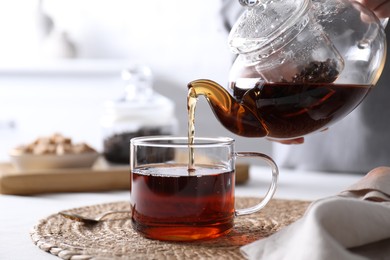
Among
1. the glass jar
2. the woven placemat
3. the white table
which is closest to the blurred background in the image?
the glass jar

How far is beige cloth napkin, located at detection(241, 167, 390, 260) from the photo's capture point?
68cm

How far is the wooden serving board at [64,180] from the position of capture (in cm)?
130

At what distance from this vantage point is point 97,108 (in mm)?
3211

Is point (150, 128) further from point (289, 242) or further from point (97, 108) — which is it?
point (97, 108)

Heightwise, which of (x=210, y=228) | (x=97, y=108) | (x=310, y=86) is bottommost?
(x=97, y=108)

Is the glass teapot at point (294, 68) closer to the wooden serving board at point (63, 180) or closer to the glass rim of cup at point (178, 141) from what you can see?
the glass rim of cup at point (178, 141)

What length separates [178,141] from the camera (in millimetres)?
936

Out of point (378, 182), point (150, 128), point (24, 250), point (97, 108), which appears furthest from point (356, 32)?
point (97, 108)

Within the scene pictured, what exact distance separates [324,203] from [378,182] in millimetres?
235

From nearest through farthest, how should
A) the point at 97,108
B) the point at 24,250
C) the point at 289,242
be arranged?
1. the point at 289,242
2. the point at 24,250
3. the point at 97,108

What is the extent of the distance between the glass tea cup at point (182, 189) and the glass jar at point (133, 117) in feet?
2.34

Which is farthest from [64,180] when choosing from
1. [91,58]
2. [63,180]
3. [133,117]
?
[91,58]

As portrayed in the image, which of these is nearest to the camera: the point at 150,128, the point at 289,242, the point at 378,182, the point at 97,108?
the point at 289,242

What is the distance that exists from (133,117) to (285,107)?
85 cm
